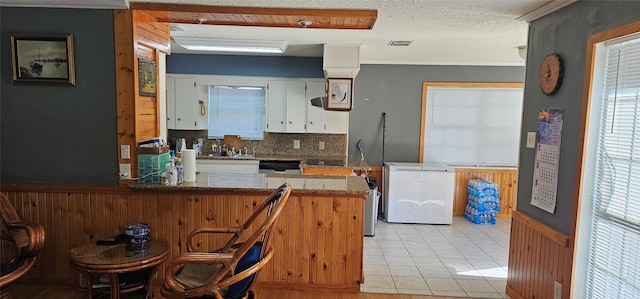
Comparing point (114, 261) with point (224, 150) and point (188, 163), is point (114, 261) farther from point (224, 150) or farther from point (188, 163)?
point (224, 150)

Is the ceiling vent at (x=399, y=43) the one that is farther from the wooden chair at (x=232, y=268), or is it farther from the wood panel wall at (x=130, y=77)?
the wooden chair at (x=232, y=268)

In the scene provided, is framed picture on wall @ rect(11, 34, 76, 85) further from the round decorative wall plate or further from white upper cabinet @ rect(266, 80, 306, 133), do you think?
the round decorative wall plate

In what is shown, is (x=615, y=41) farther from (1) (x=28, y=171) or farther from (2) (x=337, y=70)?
(1) (x=28, y=171)

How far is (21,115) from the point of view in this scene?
2.89 meters

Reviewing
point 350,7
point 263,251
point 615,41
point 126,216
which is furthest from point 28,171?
point 615,41

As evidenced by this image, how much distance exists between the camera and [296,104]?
214 inches

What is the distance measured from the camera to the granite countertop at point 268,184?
9.30ft

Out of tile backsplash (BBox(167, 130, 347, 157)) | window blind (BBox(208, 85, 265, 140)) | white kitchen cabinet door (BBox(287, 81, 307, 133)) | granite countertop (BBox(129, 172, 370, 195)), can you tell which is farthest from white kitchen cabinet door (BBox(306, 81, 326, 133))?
granite countertop (BBox(129, 172, 370, 195))

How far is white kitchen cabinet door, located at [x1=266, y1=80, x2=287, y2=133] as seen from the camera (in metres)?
5.44

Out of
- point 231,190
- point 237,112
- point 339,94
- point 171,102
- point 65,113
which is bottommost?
point 231,190

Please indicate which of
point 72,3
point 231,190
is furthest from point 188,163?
point 72,3

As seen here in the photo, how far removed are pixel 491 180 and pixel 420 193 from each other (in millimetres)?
1243

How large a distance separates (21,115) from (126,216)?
110 centimetres

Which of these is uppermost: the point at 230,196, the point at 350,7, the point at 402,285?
the point at 350,7
